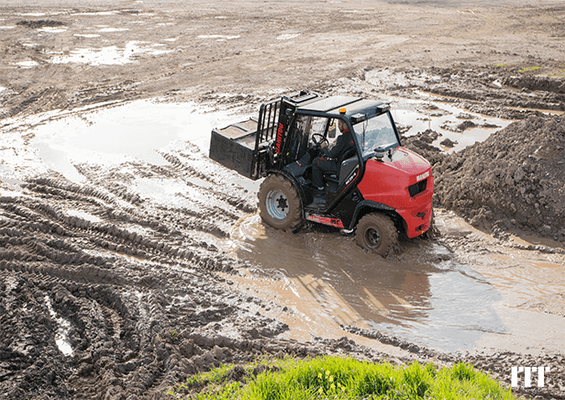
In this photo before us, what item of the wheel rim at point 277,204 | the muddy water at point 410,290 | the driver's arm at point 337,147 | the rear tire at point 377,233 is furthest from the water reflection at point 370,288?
the driver's arm at point 337,147

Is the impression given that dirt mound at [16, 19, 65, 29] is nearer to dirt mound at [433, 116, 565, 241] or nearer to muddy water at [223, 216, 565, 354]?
muddy water at [223, 216, 565, 354]

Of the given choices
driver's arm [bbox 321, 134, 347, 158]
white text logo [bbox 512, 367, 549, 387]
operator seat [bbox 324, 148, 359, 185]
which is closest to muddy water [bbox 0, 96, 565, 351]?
white text logo [bbox 512, 367, 549, 387]

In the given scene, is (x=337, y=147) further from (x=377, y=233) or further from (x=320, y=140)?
(x=377, y=233)

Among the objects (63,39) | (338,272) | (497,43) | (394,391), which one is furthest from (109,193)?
(497,43)

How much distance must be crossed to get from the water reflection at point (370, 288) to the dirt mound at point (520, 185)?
60.6 inches

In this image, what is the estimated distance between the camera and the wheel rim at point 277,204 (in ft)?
28.6

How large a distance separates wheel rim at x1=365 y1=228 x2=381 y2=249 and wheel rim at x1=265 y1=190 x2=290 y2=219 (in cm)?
147

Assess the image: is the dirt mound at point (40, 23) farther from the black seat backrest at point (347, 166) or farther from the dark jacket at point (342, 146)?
the black seat backrest at point (347, 166)

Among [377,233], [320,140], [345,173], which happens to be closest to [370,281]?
[377,233]

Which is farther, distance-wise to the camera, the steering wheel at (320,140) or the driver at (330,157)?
the steering wheel at (320,140)

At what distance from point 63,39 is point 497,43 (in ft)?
61.2

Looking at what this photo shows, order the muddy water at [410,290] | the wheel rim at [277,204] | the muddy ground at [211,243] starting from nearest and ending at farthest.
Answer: the muddy ground at [211,243], the muddy water at [410,290], the wheel rim at [277,204]

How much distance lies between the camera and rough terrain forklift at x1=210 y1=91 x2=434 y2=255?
24.9ft

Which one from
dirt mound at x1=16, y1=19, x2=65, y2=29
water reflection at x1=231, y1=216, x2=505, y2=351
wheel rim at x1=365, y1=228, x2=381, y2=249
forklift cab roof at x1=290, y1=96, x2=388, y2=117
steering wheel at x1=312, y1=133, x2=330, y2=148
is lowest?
water reflection at x1=231, y1=216, x2=505, y2=351
